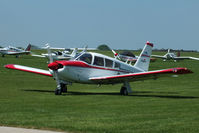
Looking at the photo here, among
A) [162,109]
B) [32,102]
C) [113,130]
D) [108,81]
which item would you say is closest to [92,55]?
[108,81]

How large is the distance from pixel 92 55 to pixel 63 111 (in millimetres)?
8514

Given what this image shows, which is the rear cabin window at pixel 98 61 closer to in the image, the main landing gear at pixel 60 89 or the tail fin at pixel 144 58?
the main landing gear at pixel 60 89

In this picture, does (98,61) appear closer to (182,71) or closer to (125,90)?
(125,90)

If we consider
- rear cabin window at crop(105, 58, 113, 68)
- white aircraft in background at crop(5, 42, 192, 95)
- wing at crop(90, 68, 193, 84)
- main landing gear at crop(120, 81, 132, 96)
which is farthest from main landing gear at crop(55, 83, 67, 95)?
main landing gear at crop(120, 81, 132, 96)

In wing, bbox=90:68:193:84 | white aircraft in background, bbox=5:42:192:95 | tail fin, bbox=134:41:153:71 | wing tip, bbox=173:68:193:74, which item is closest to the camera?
wing tip, bbox=173:68:193:74

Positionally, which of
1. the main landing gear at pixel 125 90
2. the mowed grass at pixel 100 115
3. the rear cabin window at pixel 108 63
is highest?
the rear cabin window at pixel 108 63

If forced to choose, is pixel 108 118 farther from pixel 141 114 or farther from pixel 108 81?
pixel 108 81

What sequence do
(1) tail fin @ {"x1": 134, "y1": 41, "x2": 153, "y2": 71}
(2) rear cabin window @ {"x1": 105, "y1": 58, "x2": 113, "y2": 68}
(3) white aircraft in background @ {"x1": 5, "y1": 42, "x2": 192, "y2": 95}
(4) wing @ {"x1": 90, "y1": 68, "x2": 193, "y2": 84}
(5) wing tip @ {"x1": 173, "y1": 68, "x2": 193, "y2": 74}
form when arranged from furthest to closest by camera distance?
(1) tail fin @ {"x1": 134, "y1": 41, "x2": 153, "y2": 71} → (2) rear cabin window @ {"x1": 105, "y1": 58, "x2": 113, "y2": 68} → (3) white aircraft in background @ {"x1": 5, "y1": 42, "x2": 192, "y2": 95} → (4) wing @ {"x1": 90, "y1": 68, "x2": 193, "y2": 84} → (5) wing tip @ {"x1": 173, "y1": 68, "x2": 193, "y2": 74}

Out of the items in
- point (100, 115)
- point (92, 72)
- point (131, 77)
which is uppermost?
point (92, 72)

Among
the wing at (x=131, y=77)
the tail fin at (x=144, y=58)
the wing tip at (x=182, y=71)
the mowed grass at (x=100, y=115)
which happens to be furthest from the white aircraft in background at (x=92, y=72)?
the mowed grass at (x=100, y=115)

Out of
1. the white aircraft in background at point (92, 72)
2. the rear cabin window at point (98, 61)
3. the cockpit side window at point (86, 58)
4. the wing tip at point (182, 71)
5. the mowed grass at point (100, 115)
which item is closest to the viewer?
the mowed grass at point (100, 115)

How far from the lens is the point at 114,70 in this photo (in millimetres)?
→ 23281

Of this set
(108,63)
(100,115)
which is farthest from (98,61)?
(100,115)

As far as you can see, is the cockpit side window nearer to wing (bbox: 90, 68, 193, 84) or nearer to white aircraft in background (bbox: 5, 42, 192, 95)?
white aircraft in background (bbox: 5, 42, 192, 95)
